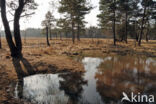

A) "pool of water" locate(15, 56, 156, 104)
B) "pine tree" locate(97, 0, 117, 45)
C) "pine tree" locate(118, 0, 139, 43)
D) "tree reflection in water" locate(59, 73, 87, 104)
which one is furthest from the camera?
"pine tree" locate(118, 0, 139, 43)

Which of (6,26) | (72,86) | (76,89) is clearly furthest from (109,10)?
(76,89)

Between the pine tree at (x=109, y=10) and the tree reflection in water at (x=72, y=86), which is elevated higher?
the pine tree at (x=109, y=10)

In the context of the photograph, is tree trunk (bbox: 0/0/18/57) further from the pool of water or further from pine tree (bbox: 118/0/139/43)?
pine tree (bbox: 118/0/139/43)

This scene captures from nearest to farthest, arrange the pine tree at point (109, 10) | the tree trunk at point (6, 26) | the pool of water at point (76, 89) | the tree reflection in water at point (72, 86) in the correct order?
the pool of water at point (76, 89), the tree reflection in water at point (72, 86), the tree trunk at point (6, 26), the pine tree at point (109, 10)

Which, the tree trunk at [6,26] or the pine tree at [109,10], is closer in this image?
the tree trunk at [6,26]

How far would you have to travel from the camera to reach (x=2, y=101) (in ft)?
15.4

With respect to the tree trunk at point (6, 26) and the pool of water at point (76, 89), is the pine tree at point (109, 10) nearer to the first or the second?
the tree trunk at point (6, 26)

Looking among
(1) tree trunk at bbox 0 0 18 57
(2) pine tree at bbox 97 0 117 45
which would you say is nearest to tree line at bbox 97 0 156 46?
(2) pine tree at bbox 97 0 117 45

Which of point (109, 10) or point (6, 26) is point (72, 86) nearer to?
point (6, 26)

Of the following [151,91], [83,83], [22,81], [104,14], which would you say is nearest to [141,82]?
[151,91]

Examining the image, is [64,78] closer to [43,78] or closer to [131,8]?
[43,78]

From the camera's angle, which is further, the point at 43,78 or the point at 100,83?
the point at 43,78

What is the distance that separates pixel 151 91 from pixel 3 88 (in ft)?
22.2

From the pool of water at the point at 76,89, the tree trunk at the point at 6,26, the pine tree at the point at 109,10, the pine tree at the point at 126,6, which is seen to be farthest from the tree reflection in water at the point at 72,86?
the pine tree at the point at 126,6
